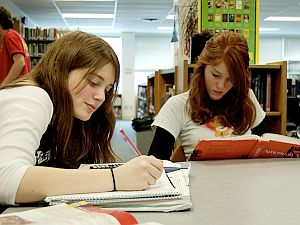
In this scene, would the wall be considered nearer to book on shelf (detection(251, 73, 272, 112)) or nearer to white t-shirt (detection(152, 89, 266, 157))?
book on shelf (detection(251, 73, 272, 112))

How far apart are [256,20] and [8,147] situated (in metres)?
2.29

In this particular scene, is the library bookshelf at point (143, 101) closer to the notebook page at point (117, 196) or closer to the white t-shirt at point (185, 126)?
the white t-shirt at point (185, 126)

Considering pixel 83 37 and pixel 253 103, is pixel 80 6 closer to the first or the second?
pixel 253 103

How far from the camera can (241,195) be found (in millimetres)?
916

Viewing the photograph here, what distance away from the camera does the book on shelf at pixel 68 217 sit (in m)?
0.60

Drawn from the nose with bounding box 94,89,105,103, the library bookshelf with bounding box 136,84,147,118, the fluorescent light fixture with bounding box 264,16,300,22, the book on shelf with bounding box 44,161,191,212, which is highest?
the fluorescent light fixture with bounding box 264,16,300,22

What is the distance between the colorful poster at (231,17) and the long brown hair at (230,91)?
0.98m

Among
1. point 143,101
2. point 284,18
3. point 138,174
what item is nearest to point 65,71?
point 138,174

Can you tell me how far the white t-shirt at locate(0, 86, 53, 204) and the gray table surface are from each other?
60 millimetres

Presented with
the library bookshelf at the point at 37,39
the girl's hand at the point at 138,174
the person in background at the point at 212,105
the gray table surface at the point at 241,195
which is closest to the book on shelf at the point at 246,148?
the gray table surface at the point at 241,195

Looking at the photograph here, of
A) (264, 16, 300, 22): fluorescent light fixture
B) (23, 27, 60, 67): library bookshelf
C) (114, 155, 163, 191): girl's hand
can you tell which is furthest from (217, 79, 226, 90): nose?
(264, 16, 300, 22): fluorescent light fixture

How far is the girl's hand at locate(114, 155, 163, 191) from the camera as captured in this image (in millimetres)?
857

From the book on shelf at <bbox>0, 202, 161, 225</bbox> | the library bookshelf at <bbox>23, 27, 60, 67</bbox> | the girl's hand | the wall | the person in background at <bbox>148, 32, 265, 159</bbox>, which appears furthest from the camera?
the wall

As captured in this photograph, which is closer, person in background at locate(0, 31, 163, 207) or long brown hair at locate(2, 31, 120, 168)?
person in background at locate(0, 31, 163, 207)
